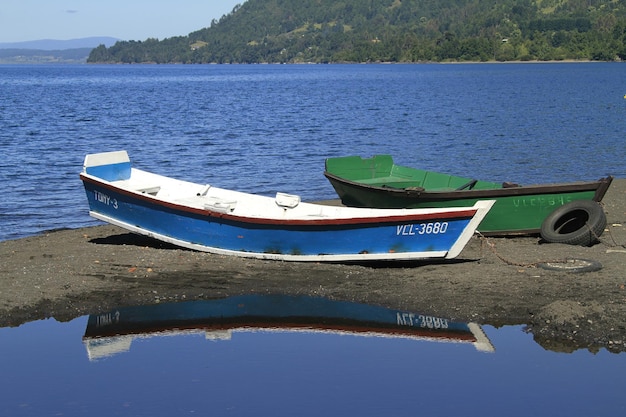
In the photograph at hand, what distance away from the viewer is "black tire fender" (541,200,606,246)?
16.5 meters

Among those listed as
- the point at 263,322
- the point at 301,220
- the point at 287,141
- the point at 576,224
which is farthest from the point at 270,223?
the point at 287,141

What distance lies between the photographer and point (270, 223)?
1548cm

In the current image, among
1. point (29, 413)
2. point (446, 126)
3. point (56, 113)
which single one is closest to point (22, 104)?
point (56, 113)

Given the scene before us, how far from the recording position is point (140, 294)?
45.7ft

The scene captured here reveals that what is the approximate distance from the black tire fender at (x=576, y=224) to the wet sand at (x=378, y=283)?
0.23 meters

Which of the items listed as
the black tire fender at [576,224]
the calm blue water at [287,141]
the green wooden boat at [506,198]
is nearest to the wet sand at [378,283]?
the black tire fender at [576,224]

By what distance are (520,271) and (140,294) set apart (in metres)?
5.63

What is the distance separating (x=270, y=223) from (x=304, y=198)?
10249 millimetres

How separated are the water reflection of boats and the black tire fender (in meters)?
4.78

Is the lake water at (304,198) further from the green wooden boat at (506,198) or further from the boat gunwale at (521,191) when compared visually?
the green wooden boat at (506,198)

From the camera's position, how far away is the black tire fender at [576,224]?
16.5 m

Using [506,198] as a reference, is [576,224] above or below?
below

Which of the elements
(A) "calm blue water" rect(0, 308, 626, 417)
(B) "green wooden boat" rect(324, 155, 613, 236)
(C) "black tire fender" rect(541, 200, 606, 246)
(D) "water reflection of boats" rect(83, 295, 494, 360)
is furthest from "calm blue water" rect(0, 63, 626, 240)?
(A) "calm blue water" rect(0, 308, 626, 417)

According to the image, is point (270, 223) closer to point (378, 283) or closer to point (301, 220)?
point (301, 220)
